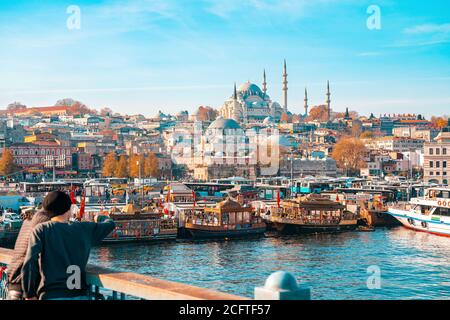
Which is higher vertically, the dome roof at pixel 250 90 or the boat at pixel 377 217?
the dome roof at pixel 250 90

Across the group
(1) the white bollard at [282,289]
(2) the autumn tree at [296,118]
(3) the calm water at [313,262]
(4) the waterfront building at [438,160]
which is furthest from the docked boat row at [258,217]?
(2) the autumn tree at [296,118]

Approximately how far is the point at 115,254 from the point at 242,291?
6.50 meters

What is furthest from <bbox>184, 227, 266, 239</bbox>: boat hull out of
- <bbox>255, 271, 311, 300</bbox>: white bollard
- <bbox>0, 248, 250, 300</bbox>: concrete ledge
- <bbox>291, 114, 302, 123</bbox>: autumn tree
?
<bbox>291, 114, 302, 123</bbox>: autumn tree

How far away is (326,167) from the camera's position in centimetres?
6097

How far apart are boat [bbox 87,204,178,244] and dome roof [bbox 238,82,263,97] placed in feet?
301

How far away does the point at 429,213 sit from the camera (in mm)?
25469

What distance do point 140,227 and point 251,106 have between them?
9087 cm

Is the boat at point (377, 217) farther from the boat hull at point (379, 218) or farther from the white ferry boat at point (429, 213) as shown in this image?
the white ferry boat at point (429, 213)

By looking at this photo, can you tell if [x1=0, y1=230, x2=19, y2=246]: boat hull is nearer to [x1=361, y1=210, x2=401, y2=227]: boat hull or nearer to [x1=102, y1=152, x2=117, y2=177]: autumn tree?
[x1=361, y1=210, x2=401, y2=227]: boat hull

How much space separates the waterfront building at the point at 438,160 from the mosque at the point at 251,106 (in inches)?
2505

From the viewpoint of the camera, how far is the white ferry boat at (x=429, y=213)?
80.9ft

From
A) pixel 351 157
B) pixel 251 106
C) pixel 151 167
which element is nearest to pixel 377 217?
pixel 151 167

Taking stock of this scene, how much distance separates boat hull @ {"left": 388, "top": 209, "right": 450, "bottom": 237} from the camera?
80.4ft
